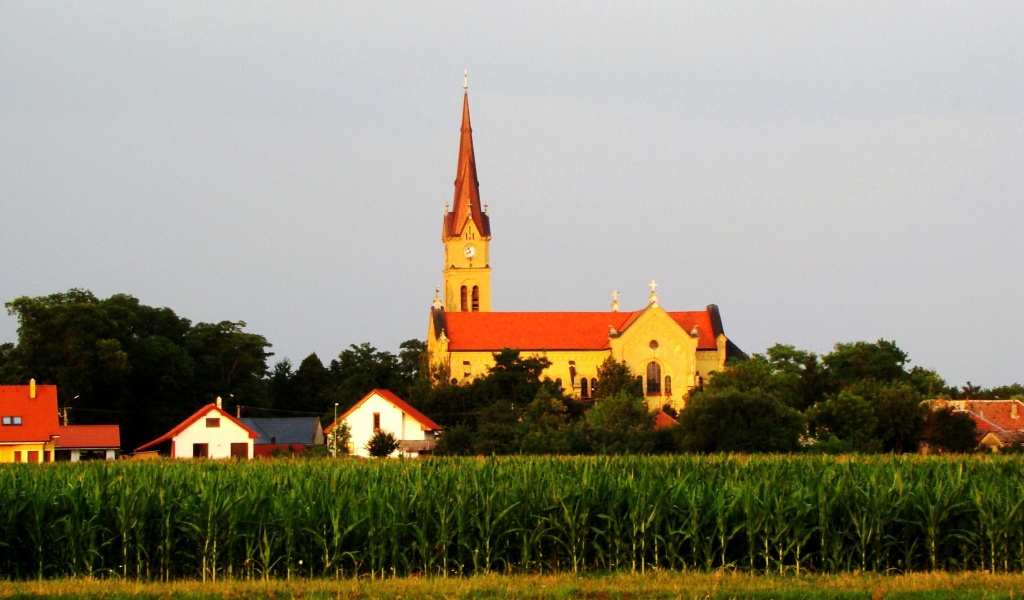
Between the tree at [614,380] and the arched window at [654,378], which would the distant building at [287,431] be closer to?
the tree at [614,380]

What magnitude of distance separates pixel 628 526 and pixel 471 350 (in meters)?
83.3

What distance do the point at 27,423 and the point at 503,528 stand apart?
148 feet

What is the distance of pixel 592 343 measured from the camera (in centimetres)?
10594

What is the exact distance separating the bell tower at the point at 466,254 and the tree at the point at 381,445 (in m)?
52.5

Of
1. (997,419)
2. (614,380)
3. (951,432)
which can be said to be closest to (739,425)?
(951,432)

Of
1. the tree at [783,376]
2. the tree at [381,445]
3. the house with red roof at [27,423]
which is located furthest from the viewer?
the tree at [783,376]

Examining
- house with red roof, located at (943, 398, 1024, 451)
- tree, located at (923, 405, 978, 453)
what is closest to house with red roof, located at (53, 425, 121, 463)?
tree, located at (923, 405, 978, 453)

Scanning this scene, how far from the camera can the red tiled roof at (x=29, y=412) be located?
60.3 m

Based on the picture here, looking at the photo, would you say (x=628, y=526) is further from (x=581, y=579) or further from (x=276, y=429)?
(x=276, y=429)

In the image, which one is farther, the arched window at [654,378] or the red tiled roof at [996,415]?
the arched window at [654,378]

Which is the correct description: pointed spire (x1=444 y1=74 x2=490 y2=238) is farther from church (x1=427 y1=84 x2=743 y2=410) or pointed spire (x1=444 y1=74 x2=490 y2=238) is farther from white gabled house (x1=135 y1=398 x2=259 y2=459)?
white gabled house (x1=135 y1=398 x2=259 y2=459)

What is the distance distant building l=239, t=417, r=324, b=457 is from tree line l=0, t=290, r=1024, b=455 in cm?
573

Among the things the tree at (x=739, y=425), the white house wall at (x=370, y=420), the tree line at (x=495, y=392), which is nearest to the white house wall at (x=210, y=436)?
the white house wall at (x=370, y=420)

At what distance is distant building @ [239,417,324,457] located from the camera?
86688mm
